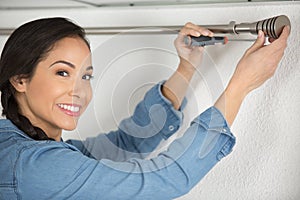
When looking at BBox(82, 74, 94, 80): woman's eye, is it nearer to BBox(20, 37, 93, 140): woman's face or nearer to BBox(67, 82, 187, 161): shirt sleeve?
BBox(20, 37, 93, 140): woman's face

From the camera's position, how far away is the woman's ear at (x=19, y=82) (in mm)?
980

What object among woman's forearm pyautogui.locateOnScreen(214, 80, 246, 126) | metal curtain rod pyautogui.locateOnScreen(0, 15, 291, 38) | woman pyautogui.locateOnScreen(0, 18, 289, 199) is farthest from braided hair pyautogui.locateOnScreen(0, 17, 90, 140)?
woman's forearm pyautogui.locateOnScreen(214, 80, 246, 126)

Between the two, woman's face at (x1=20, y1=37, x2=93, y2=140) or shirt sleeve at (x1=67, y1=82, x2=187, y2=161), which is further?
shirt sleeve at (x1=67, y1=82, x2=187, y2=161)

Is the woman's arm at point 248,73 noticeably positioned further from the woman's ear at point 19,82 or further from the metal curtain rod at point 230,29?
the woman's ear at point 19,82

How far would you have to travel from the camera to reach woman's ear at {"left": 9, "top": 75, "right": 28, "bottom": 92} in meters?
0.98

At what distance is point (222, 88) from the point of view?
1036 millimetres

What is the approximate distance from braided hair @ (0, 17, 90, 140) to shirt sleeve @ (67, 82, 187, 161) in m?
0.14

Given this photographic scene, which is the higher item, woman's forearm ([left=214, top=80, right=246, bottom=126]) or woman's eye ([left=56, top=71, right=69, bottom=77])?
woman's forearm ([left=214, top=80, right=246, bottom=126])

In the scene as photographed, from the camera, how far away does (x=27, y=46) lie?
0.95 metres

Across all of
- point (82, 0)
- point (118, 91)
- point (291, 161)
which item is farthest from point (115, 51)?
point (291, 161)

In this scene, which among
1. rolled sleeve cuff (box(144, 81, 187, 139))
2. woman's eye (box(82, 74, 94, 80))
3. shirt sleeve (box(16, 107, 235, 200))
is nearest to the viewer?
shirt sleeve (box(16, 107, 235, 200))

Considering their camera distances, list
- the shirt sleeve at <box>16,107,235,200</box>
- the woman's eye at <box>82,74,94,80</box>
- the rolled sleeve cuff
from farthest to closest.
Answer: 1. the rolled sleeve cuff
2. the woman's eye at <box>82,74,94,80</box>
3. the shirt sleeve at <box>16,107,235,200</box>

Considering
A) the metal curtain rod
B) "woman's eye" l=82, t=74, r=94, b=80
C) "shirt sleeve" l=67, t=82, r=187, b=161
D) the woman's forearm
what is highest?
the metal curtain rod

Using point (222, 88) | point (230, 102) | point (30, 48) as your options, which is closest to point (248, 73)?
point (230, 102)
